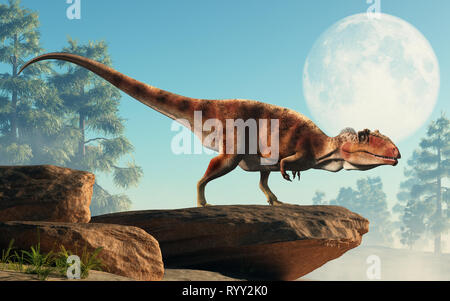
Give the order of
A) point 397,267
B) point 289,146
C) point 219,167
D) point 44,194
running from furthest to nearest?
1. point 397,267
2. point 289,146
3. point 219,167
4. point 44,194

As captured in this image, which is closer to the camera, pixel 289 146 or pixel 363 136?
pixel 363 136

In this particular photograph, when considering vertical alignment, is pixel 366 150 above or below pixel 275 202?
above

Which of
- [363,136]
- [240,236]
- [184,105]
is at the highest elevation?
[184,105]

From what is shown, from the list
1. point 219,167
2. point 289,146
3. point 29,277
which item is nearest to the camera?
point 29,277

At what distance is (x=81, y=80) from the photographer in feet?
89.7

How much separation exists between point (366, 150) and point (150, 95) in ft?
11.5

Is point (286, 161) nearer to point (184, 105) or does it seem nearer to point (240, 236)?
point (240, 236)

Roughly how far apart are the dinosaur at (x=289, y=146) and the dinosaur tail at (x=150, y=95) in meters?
0.02

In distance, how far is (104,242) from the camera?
5152 millimetres

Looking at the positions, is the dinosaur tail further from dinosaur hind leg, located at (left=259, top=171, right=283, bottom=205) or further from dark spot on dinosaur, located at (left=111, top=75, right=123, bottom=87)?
dinosaur hind leg, located at (left=259, top=171, right=283, bottom=205)

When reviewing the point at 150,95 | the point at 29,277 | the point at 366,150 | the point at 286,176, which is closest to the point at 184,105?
the point at 150,95
